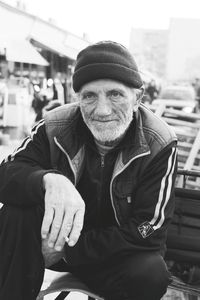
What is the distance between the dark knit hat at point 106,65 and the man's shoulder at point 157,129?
0.58ft

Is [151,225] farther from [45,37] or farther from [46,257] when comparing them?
[45,37]

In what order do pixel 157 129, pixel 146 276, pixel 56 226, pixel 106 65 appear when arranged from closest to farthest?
pixel 56 226 < pixel 146 276 < pixel 106 65 < pixel 157 129

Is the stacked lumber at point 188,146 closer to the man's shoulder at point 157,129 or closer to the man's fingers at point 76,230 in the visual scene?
the man's shoulder at point 157,129

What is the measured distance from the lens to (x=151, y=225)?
1594 mm

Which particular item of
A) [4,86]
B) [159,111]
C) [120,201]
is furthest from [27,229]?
[4,86]

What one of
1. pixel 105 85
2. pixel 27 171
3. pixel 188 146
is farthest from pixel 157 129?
pixel 188 146

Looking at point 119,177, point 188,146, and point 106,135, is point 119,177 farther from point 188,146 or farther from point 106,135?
point 188,146

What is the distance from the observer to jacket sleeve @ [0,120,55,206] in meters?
1.56

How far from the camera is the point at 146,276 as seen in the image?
1.54 meters

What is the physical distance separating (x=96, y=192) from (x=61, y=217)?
1.22 ft

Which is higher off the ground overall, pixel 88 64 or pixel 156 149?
pixel 88 64

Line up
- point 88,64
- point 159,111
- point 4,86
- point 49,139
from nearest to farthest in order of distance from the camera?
point 88,64 → point 49,139 → point 159,111 → point 4,86

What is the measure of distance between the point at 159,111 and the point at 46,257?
9.33 feet

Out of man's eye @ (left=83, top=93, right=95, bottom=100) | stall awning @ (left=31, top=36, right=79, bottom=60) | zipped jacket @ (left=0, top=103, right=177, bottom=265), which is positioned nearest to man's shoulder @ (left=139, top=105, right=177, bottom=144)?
zipped jacket @ (left=0, top=103, right=177, bottom=265)
